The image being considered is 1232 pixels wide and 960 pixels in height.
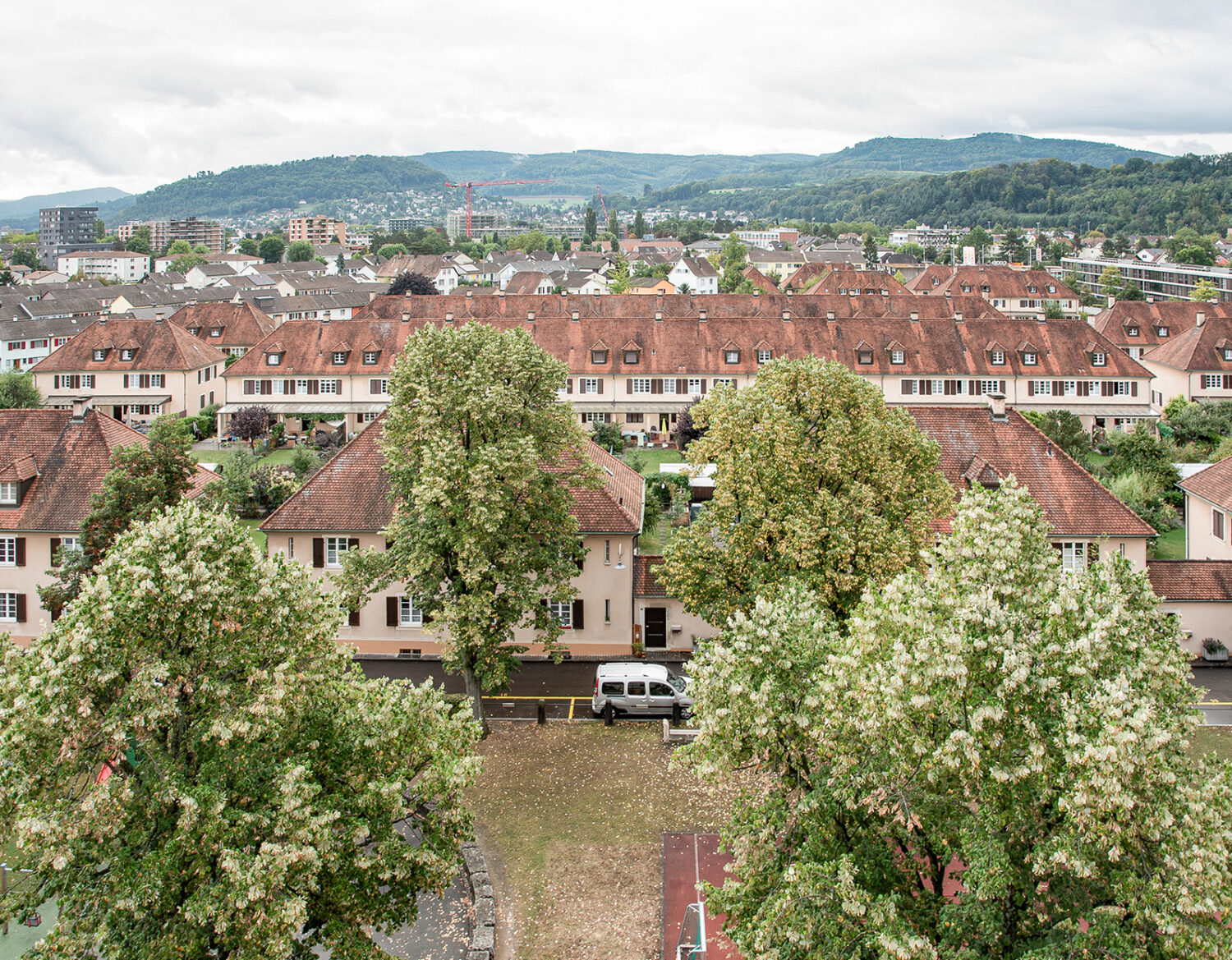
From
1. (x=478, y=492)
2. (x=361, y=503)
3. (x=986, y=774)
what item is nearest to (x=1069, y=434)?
(x=361, y=503)

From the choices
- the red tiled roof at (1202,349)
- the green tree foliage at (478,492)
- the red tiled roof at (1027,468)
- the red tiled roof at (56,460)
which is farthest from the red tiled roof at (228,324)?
the red tiled roof at (1202,349)

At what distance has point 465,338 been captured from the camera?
3391cm

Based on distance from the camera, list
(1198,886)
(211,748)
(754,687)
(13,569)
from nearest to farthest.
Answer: (1198,886), (211,748), (754,687), (13,569)

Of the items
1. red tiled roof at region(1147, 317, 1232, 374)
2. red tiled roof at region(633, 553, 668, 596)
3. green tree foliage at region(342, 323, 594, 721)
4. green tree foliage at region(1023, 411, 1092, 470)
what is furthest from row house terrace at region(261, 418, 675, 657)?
red tiled roof at region(1147, 317, 1232, 374)

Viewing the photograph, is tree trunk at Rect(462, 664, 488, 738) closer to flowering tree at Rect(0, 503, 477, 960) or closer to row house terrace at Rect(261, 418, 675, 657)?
row house terrace at Rect(261, 418, 675, 657)

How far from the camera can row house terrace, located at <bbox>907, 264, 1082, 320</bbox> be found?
13475cm

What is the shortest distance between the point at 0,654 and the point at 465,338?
716 inches

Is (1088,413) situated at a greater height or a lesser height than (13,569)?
greater

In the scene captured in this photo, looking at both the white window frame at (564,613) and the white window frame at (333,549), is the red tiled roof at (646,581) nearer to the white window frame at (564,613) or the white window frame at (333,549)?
the white window frame at (564,613)

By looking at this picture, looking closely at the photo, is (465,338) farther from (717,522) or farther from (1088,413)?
(1088,413)

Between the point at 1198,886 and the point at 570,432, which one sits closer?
the point at 1198,886

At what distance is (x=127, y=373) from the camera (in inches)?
3238

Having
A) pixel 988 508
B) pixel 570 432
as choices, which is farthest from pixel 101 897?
pixel 570 432

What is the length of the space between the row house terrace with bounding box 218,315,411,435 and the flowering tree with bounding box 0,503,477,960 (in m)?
59.6
